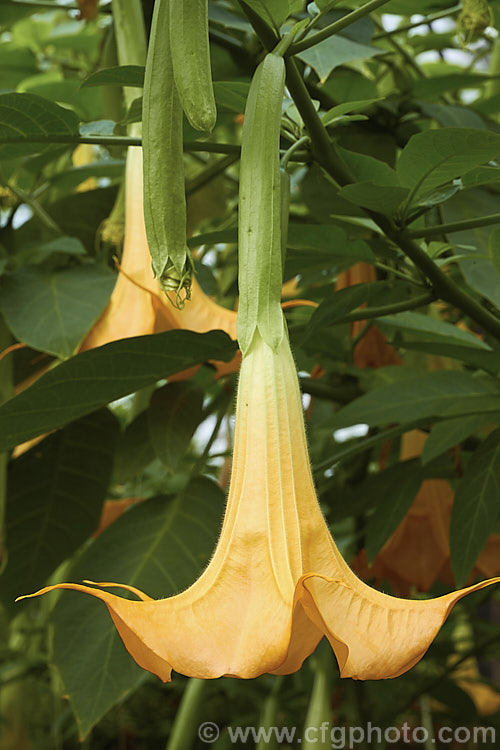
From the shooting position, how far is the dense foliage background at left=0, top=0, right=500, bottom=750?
50 cm

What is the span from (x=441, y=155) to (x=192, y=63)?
0.18 metres

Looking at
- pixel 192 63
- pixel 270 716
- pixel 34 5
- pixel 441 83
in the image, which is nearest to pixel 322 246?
pixel 192 63

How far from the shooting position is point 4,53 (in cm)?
104

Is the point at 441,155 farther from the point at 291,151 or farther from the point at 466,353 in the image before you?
the point at 466,353

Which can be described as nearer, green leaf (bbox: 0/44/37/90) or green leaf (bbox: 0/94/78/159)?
green leaf (bbox: 0/94/78/159)

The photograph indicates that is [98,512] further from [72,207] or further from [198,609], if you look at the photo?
[198,609]

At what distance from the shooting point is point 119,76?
1.57ft

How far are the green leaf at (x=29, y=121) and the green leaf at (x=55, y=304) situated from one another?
0.15 m

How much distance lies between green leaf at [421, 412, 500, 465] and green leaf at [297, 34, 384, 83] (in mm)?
286

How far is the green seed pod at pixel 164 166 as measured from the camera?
13.9 inches

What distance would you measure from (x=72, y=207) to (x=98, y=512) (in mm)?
343

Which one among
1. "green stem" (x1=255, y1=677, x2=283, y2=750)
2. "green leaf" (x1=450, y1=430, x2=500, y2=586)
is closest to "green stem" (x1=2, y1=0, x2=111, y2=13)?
"green leaf" (x1=450, y1=430, x2=500, y2=586)

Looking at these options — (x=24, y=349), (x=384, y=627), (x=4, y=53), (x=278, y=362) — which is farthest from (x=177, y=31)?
(x=4, y=53)

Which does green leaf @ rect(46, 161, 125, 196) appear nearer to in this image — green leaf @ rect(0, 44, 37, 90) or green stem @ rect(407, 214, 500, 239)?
green leaf @ rect(0, 44, 37, 90)
